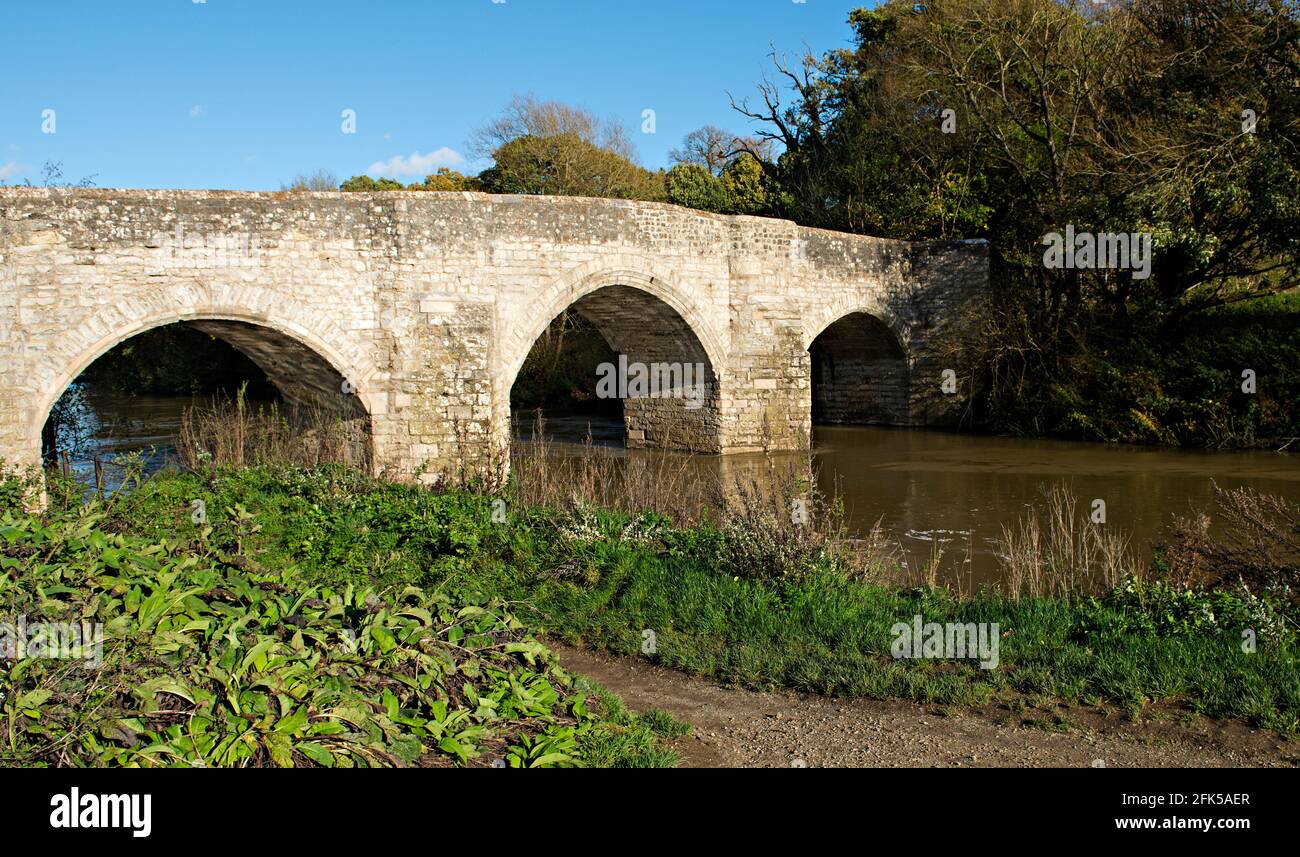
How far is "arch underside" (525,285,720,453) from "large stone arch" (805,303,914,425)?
11.3 feet

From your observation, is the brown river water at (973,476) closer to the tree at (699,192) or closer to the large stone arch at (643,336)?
the large stone arch at (643,336)

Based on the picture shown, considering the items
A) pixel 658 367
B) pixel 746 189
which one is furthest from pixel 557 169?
pixel 658 367

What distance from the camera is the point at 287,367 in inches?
521

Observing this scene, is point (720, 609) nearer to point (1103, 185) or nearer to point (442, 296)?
point (442, 296)

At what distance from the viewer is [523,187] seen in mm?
27156

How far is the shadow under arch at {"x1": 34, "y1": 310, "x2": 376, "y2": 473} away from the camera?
10.6 m

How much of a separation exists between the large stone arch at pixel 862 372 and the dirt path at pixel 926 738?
565 inches

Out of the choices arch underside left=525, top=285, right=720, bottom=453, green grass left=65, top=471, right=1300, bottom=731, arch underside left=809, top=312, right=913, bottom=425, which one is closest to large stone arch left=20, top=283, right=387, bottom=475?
green grass left=65, top=471, right=1300, bottom=731

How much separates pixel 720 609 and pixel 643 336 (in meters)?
10.6

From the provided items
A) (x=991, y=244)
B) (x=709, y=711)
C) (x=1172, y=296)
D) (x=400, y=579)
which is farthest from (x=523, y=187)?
(x=709, y=711)
